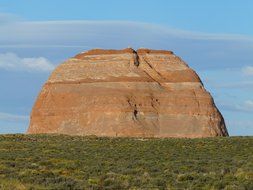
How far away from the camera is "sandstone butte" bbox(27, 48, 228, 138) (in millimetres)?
73250

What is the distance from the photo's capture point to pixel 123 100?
7438 centimetres

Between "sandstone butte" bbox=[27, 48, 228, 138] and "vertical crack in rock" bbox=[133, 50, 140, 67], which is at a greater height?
"vertical crack in rock" bbox=[133, 50, 140, 67]

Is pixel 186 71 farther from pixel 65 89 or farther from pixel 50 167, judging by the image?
pixel 50 167

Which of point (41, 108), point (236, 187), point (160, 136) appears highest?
point (41, 108)

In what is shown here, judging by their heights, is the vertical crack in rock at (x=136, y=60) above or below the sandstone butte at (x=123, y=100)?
above

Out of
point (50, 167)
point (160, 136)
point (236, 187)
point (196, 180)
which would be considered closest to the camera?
point (236, 187)

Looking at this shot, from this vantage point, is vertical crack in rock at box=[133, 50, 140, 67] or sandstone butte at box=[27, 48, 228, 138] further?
vertical crack in rock at box=[133, 50, 140, 67]

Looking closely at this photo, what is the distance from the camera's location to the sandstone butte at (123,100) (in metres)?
73.2

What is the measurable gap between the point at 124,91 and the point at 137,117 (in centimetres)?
383

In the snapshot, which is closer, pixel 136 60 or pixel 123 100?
pixel 123 100

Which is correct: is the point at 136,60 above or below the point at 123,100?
above

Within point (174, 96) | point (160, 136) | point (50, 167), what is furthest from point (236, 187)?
point (174, 96)

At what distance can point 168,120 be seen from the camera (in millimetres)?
73938

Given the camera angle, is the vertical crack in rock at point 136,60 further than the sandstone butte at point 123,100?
Yes
